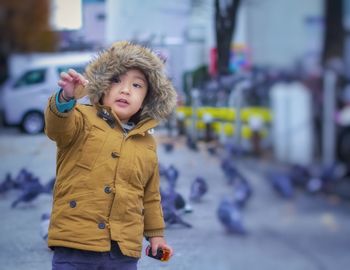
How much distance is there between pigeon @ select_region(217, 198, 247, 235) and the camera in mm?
4926

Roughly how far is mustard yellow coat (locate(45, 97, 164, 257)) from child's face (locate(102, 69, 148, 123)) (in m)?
0.05

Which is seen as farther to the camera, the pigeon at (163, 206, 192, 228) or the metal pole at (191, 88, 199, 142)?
the metal pole at (191, 88, 199, 142)

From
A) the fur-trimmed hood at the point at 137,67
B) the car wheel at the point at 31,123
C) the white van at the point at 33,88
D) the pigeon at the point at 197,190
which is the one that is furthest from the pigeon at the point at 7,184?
the fur-trimmed hood at the point at 137,67

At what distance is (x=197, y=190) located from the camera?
524cm

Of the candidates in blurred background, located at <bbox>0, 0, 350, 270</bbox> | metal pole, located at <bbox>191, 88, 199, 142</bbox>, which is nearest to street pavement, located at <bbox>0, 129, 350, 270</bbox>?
blurred background, located at <bbox>0, 0, 350, 270</bbox>

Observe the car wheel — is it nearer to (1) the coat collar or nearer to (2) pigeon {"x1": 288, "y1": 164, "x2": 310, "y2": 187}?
(2) pigeon {"x1": 288, "y1": 164, "x2": 310, "y2": 187}

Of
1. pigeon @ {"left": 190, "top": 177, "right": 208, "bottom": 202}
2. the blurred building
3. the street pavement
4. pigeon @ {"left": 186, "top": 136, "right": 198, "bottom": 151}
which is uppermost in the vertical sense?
the blurred building

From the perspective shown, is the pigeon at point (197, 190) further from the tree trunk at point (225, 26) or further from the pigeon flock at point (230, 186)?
the tree trunk at point (225, 26)

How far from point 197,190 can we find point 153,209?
7.94 ft

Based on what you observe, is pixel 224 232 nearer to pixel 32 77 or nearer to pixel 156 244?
pixel 156 244

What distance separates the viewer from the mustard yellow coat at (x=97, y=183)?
2629mm

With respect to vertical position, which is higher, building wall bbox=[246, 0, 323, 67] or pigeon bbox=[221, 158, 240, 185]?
building wall bbox=[246, 0, 323, 67]

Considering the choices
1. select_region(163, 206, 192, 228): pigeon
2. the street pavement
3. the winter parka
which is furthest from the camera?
select_region(163, 206, 192, 228): pigeon

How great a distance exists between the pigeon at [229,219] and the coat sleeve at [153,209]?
2097mm
